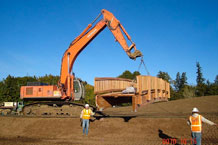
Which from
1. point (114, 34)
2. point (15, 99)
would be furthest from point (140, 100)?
point (15, 99)

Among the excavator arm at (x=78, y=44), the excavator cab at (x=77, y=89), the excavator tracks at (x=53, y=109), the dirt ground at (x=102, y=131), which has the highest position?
the excavator arm at (x=78, y=44)

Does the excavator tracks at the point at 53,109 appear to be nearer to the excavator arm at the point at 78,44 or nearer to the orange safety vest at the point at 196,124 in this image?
the excavator arm at the point at 78,44

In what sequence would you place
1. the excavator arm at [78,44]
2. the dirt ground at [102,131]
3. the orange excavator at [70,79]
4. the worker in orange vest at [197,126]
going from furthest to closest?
the orange excavator at [70,79]
the excavator arm at [78,44]
the dirt ground at [102,131]
the worker in orange vest at [197,126]

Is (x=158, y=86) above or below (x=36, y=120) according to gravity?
above

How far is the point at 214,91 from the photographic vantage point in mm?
51625

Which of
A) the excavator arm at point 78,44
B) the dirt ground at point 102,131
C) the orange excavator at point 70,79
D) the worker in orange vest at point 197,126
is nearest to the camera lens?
the worker in orange vest at point 197,126

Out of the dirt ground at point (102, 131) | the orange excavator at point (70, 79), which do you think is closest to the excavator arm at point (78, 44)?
the orange excavator at point (70, 79)

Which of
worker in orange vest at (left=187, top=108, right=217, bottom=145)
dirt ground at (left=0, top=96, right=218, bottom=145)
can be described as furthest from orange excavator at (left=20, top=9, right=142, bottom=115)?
worker in orange vest at (left=187, top=108, right=217, bottom=145)

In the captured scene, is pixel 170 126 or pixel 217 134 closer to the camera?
pixel 217 134

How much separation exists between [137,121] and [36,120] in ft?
26.3

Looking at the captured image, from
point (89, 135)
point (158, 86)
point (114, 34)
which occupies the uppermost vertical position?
point (114, 34)

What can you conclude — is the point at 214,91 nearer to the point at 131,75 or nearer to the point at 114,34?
the point at 131,75

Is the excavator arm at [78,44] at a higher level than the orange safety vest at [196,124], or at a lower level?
higher

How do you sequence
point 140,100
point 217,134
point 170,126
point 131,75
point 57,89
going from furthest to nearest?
1. point 131,75
2. point 57,89
3. point 170,126
4. point 217,134
5. point 140,100
